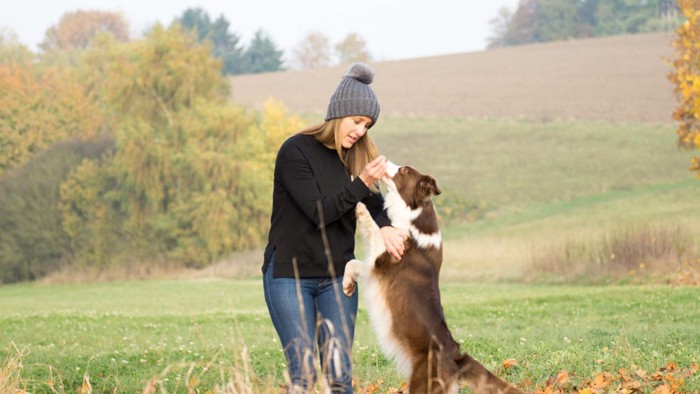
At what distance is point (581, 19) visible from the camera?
8862 centimetres

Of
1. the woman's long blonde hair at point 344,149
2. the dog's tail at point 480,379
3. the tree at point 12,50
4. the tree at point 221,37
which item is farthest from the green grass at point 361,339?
the tree at point 221,37

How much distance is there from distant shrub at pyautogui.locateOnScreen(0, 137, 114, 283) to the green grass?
47.6ft

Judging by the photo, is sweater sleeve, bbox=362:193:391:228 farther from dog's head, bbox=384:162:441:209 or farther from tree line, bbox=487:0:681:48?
tree line, bbox=487:0:681:48

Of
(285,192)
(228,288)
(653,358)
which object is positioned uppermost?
(285,192)

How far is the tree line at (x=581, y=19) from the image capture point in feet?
273

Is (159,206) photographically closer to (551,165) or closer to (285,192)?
(551,165)

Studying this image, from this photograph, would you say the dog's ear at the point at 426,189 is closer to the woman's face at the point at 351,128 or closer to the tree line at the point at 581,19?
the woman's face at the point at 351,128

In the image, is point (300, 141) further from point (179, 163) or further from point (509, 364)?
point (179, 163)

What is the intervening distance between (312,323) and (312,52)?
305 ft

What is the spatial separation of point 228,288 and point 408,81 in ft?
145

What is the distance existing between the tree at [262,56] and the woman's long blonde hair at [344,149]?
285 ft

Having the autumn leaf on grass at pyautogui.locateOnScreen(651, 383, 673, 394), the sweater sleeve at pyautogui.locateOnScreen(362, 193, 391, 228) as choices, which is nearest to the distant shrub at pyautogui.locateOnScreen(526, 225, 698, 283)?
the autumn leaf on grass at pyautogui.locateOnScreen(651, 383, 673, 394)

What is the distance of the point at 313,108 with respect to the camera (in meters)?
63.3

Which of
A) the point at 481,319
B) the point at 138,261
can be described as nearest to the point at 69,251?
the point at 138,261
